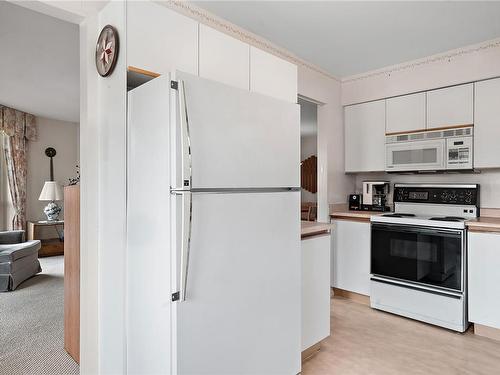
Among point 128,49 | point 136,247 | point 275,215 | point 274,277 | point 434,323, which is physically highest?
point 128,49

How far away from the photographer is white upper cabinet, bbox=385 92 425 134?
332cm

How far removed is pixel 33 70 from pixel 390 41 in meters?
3.69

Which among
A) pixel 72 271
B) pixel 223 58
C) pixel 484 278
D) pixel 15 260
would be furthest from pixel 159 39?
pixel 15 260

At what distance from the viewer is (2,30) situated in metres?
2.69

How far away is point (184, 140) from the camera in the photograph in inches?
51.6

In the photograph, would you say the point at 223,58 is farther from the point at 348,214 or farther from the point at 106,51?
the point at 348,214

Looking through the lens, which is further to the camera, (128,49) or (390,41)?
(390,41)

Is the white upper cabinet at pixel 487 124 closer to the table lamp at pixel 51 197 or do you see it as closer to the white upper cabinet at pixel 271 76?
the white upper cabinet at pixel 271 76

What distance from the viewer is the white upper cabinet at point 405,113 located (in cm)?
332

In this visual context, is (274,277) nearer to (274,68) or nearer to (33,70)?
(274,68)

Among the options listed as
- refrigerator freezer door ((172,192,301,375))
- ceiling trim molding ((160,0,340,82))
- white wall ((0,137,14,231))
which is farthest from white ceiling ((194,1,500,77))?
white wall ((0,137,14,231))

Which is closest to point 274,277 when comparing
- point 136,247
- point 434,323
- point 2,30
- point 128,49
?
point 136,247

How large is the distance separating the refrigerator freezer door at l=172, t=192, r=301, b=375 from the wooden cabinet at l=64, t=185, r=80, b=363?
4.20 feet

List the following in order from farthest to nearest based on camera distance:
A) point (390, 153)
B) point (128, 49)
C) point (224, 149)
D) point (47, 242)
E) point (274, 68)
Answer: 1. point (47, 242)
2. point (390, 153)
3. point (274, 68)
4. point (128, 49)
5. point (224, 149)
